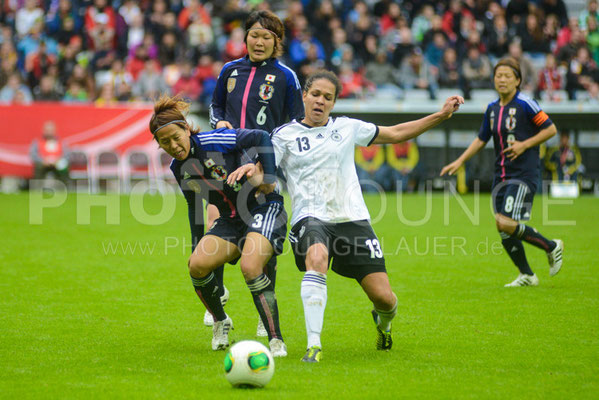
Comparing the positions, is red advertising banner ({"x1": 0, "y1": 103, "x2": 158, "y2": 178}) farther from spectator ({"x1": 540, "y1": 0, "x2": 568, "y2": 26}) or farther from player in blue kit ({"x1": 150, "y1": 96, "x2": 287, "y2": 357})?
player in blue kit ({"x1": 150, "y1": 96, "x2": 287, "y2": 357})

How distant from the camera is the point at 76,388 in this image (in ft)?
16.4

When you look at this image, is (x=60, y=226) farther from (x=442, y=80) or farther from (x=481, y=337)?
(x=442, y=80)

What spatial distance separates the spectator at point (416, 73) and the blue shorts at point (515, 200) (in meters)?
12.9

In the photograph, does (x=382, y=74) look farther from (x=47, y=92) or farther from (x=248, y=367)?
(x=248, y=367)

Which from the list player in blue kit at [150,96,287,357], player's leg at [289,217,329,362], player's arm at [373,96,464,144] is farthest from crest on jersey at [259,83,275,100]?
player's leg at [289,217,329,362]

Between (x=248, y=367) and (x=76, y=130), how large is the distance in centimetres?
1770

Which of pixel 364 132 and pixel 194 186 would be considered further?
pixel 194 186

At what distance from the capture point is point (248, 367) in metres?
4.98

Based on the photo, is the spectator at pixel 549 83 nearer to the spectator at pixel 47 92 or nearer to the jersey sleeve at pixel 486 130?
the jersey sleeve at pixel 486 130

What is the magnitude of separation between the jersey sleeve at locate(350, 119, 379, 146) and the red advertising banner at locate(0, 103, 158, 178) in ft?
52.0

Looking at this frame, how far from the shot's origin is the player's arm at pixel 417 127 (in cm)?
595

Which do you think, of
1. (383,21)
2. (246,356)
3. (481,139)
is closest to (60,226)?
(481,139)

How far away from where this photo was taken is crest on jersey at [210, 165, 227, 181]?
20.2 ft

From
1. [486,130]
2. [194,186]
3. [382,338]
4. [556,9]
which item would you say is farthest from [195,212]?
[556,9]
